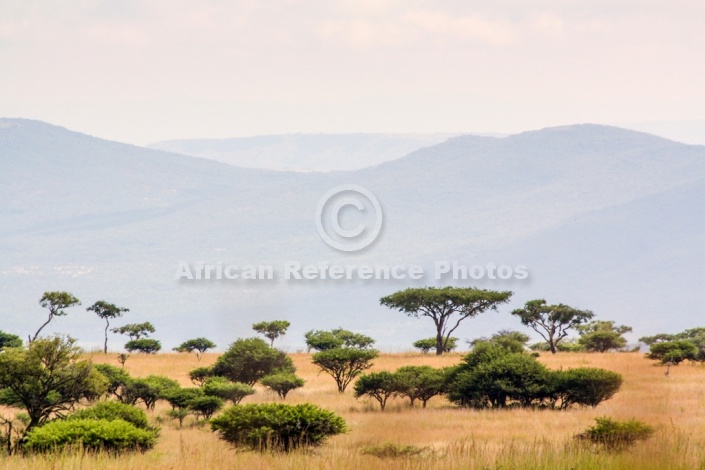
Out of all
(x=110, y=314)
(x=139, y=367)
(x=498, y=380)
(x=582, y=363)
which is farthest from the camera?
(x=110, y=314)

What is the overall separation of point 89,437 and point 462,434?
10.2 m

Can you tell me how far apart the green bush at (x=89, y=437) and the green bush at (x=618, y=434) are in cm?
958

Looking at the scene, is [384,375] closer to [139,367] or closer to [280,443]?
[280,443]

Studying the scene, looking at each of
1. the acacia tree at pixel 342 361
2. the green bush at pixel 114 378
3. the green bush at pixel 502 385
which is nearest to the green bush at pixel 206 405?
the green bush at pixel 114 378

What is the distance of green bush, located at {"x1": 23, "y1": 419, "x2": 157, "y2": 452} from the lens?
795 inches

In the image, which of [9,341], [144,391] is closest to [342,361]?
[144,391]

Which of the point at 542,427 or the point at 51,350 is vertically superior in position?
the point at 51,350

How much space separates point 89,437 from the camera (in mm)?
20453

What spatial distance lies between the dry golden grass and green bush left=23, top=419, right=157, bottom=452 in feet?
2.66

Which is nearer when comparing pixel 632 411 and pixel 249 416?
pixel 249 416

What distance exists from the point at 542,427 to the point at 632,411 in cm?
295

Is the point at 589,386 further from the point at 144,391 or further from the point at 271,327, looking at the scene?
the point at 271,327

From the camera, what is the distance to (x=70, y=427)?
20844 mm

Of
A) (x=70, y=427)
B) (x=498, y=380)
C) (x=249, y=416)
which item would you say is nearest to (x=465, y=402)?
(x=498, y=380)
